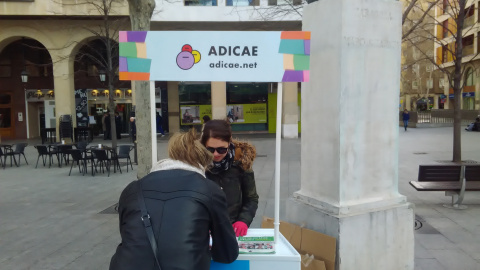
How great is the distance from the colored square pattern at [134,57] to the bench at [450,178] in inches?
231

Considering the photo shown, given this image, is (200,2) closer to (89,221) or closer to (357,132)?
(89,221)

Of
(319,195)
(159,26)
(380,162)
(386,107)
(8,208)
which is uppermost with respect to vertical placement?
(159,26)

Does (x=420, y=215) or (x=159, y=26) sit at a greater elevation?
(x=159, y=26)

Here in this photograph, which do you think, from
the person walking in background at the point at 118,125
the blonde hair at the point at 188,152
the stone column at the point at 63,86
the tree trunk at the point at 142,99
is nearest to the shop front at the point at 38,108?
the stone column at the point at 63,86

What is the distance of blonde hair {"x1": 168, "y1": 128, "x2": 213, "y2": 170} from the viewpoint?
2.14 metres

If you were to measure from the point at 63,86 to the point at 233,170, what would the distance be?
2195cm

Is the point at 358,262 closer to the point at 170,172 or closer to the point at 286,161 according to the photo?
the point at 170,172

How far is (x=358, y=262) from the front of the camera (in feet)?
11.8

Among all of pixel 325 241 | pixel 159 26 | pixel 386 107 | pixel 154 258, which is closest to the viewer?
pixel 154 258

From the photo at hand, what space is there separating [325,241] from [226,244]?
1.64 m

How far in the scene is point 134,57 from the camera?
299cm

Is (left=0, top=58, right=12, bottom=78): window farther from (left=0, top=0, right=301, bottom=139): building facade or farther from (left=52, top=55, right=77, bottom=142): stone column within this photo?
(left=52, top=55, right=77, bottom=142): stone column

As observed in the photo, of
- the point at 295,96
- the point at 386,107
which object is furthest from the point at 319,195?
the point at 295,96

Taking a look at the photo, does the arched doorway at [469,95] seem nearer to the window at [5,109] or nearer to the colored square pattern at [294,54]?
the window at [5,109]
